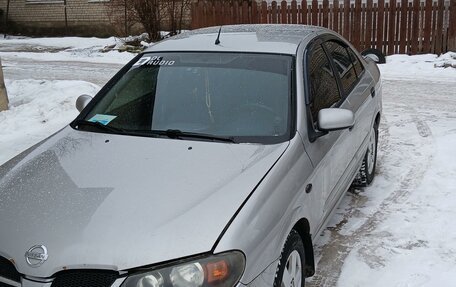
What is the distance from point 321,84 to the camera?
12.6 feet

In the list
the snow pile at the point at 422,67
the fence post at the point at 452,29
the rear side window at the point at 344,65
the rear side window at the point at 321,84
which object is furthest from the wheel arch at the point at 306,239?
the fence post at the point at 452,29

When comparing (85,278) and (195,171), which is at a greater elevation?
(195,171)

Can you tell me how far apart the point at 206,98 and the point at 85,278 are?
5.30ft

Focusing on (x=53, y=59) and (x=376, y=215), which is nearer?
(x=376, y=215)

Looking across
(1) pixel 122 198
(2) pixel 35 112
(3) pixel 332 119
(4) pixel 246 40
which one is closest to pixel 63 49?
(2) pixel 35 112

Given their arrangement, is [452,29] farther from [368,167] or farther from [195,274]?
[195,274]

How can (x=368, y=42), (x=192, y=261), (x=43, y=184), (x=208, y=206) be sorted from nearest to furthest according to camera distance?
(x=192, y=261)
(x=208, y=206)
(x=43, y=184)
(x=368, y=42)

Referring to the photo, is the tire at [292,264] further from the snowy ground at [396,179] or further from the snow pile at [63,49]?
the snow pile at [63,49]

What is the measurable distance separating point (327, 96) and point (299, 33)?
0.59 m

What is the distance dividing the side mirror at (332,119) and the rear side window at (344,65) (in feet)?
3.30

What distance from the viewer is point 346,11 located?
13.4m

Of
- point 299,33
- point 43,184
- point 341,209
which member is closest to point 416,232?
point 341,209

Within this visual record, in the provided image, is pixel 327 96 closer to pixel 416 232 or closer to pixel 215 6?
pixel 416 232

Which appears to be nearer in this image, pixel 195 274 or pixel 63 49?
pixel 195 274
